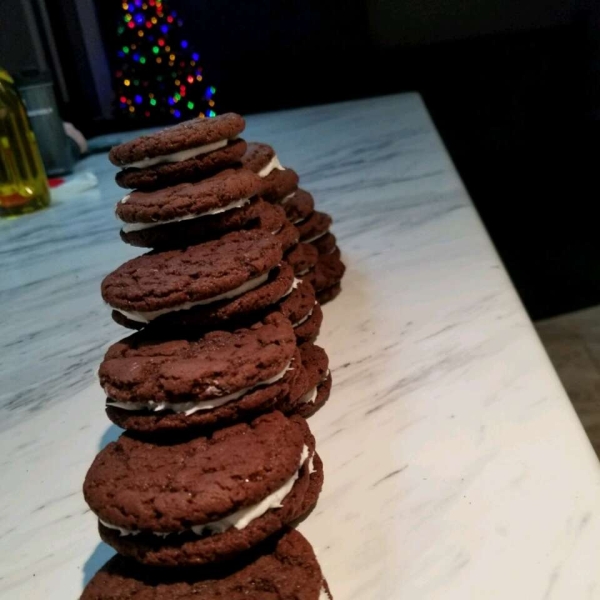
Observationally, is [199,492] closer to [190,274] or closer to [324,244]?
[190,274]

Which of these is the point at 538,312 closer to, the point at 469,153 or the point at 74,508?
the point at 469,153

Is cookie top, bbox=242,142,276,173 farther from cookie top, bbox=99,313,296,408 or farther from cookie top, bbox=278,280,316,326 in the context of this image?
cookie top, bbox=99,313,296,408

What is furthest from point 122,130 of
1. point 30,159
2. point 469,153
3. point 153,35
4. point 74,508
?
point 74,508

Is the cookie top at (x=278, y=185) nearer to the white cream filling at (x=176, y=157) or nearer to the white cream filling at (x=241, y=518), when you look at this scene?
the white cream filling at (x=176, y=157)

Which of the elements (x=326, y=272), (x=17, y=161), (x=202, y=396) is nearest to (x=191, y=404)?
(x=202, y=396)

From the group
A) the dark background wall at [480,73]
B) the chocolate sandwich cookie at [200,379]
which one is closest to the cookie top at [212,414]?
the chocolate sandwich cookie at [200,379]
